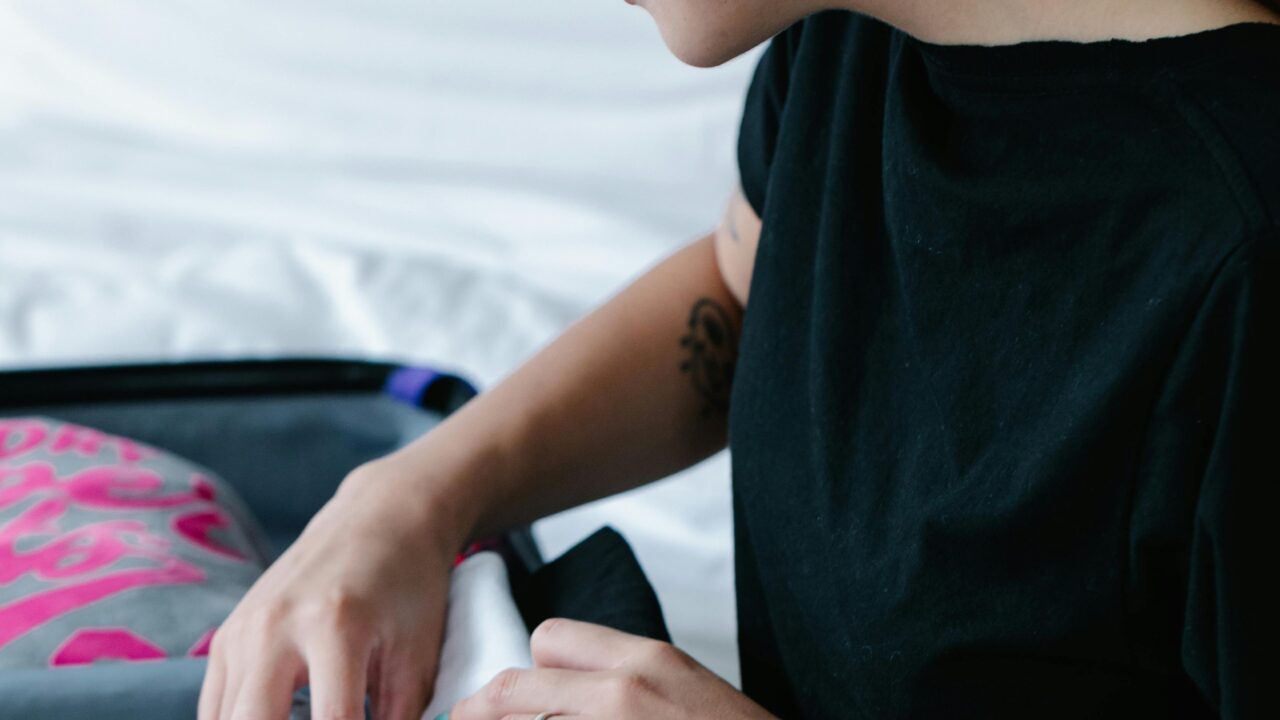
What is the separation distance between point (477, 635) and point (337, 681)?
0.24 ft

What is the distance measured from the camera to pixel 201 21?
1800 millimetres

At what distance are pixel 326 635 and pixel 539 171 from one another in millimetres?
1206

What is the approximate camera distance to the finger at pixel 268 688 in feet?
1.96

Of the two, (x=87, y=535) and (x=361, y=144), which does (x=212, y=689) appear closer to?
(x=87, y=535)

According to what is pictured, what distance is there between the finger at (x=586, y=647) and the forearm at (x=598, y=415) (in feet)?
0.43

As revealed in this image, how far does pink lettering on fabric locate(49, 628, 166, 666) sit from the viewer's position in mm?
680

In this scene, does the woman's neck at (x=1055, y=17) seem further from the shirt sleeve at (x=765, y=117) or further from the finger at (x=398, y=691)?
the finger at (x=398, y=691)

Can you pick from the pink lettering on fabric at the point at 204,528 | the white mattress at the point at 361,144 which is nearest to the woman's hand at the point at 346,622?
the pink lettering on fabric at the point at 204,528

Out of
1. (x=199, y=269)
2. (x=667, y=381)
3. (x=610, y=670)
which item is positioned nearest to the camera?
(x=610, y=670)

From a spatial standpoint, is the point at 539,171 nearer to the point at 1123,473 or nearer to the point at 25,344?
the point at 25,344

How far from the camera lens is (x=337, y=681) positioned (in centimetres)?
60

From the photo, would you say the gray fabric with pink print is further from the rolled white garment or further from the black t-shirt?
the black t-shirt

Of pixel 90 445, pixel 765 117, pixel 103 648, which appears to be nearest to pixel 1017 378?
pixel 765 117

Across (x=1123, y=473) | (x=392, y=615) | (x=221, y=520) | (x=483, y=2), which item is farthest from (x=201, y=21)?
(x=1123, y=473)
